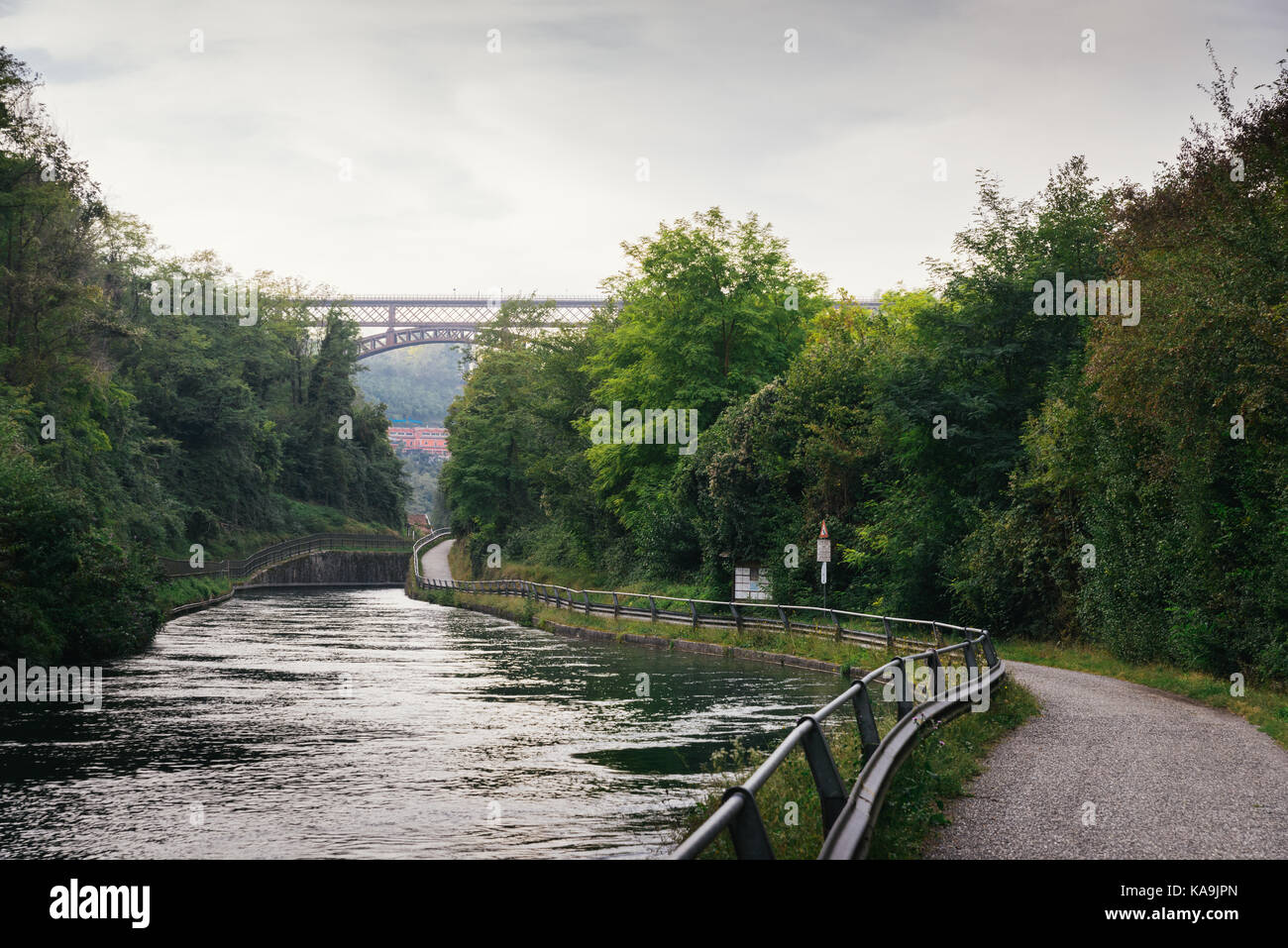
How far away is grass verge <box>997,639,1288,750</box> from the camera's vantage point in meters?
17.4

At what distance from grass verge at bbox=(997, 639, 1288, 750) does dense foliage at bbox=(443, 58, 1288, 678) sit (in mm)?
429

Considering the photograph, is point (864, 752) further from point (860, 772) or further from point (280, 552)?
point (280, 552)

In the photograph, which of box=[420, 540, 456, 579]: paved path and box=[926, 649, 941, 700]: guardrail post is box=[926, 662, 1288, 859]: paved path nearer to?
box=[926, 649, 941, 700]: guardrail post

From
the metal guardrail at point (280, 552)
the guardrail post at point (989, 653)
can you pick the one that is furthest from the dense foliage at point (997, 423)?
the metal guardrail at point (280, 552)

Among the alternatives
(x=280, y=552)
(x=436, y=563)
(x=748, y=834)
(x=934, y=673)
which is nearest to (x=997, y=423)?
(x=934, y=673)

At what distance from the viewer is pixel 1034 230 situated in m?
33.5

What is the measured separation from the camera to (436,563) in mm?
97000

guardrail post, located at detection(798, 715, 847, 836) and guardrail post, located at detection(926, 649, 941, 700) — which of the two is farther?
guardrail post, located at detection(926, 649, 941, 700)

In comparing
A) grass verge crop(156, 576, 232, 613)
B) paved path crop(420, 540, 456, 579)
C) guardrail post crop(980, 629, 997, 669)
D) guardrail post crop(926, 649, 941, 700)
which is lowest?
paved path crop(420, 540, 456, 579)

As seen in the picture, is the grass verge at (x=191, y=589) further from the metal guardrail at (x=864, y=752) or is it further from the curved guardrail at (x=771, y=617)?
the metal guardrail at (x=864, y=752)

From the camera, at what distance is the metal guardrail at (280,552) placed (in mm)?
61938

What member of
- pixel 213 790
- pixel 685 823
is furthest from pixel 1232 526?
pixel 213 790

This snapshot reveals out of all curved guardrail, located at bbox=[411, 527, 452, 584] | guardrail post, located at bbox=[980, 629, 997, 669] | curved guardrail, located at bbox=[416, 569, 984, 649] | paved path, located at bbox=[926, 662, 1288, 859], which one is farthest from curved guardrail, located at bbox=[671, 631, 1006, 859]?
curved guardrail, located at bbox=[411, 527, 452, 584]

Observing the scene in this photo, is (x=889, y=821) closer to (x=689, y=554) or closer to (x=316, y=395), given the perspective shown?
(x=689, y=554)
